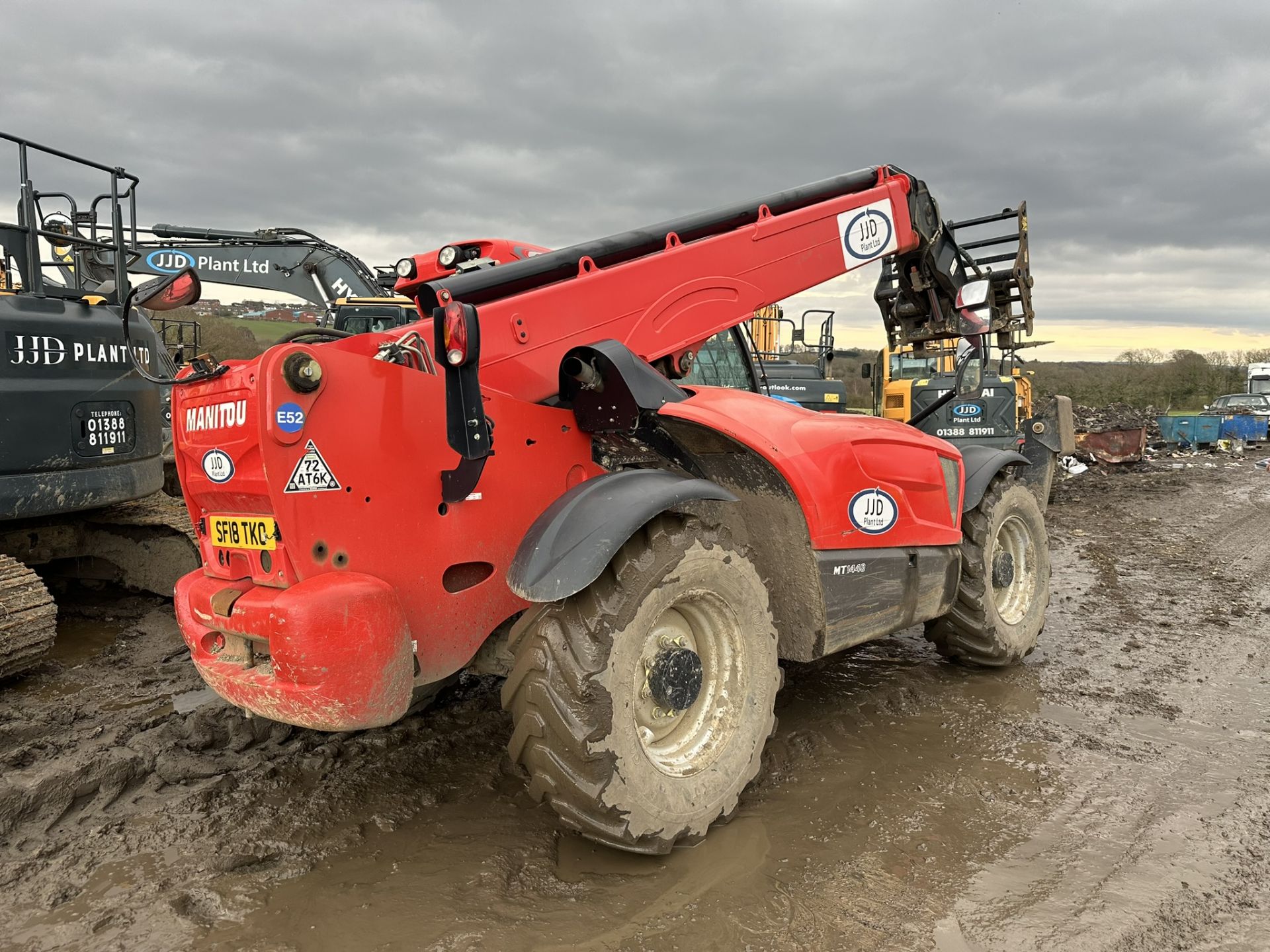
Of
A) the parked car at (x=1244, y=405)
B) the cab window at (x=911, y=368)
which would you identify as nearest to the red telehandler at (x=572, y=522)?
the cab window at (x=911, y=368)

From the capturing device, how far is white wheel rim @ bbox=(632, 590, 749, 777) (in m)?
3.01

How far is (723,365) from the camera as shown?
4.66m

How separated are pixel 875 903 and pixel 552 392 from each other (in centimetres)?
204

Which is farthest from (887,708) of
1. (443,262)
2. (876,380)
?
(876,380)

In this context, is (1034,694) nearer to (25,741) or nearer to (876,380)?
(25,741)

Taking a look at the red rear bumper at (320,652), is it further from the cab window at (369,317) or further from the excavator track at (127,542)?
the cab window at (369,317)

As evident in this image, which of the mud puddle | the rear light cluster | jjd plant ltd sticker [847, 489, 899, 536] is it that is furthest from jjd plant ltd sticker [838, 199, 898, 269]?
the mud puddle

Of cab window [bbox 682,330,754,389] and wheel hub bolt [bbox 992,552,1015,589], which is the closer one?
cab window [bbox 682,330,754,389]

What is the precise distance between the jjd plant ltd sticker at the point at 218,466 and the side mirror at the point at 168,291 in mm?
589

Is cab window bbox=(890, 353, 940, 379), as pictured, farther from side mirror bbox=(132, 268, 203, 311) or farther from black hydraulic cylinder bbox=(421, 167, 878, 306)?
side mirror bbox=(132, 268, 203, 311)

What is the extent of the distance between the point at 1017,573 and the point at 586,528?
11.7 ft

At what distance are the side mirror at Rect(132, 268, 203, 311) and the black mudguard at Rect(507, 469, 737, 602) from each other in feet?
4.57

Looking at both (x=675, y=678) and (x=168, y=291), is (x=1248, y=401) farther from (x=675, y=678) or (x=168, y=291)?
(x=168, y=291)

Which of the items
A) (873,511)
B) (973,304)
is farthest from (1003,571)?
(873,511)
